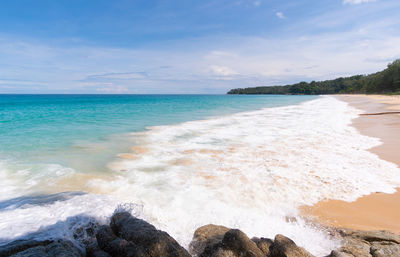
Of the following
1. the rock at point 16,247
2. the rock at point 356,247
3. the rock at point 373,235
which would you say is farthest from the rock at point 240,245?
the rock at point 16,247

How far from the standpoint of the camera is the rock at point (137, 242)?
292 centimetres

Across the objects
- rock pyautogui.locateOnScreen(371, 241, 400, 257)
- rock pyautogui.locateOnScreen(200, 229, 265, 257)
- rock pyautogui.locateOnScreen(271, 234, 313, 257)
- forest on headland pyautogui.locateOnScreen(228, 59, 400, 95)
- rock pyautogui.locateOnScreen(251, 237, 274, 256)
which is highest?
forest on headland pyautogui.locateOnScreen(228, 59, 400, 95)

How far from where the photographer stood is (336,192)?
5758mm

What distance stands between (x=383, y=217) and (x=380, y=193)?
1210 millimetres

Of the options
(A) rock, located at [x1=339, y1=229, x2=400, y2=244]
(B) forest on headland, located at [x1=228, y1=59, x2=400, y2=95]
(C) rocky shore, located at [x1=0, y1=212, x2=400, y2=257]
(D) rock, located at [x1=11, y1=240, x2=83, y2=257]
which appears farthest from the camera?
(B) forest on headland, located at [x1=228, y1=59, x2=400, y2=95]

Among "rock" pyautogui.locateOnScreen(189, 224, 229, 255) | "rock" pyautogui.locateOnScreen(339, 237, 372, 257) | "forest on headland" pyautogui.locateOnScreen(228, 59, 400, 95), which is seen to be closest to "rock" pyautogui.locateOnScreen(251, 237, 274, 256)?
"rock" pyautogui.locateOnScreen(189, 224, 229, 255)

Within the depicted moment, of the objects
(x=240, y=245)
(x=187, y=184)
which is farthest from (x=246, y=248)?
(x=187, y=184)

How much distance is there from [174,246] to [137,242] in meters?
0.54

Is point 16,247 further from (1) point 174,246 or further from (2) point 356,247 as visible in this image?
(2) point 356,247

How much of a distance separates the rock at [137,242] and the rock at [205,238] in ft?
2.11

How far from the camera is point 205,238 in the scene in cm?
379

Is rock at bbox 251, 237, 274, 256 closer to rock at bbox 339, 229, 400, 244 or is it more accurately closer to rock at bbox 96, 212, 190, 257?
rock at bbox 96, 212, 190, 257

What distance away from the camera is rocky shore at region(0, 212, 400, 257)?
2.97 m

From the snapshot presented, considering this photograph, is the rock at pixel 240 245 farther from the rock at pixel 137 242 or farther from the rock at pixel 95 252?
the rock at pixel 95 252
